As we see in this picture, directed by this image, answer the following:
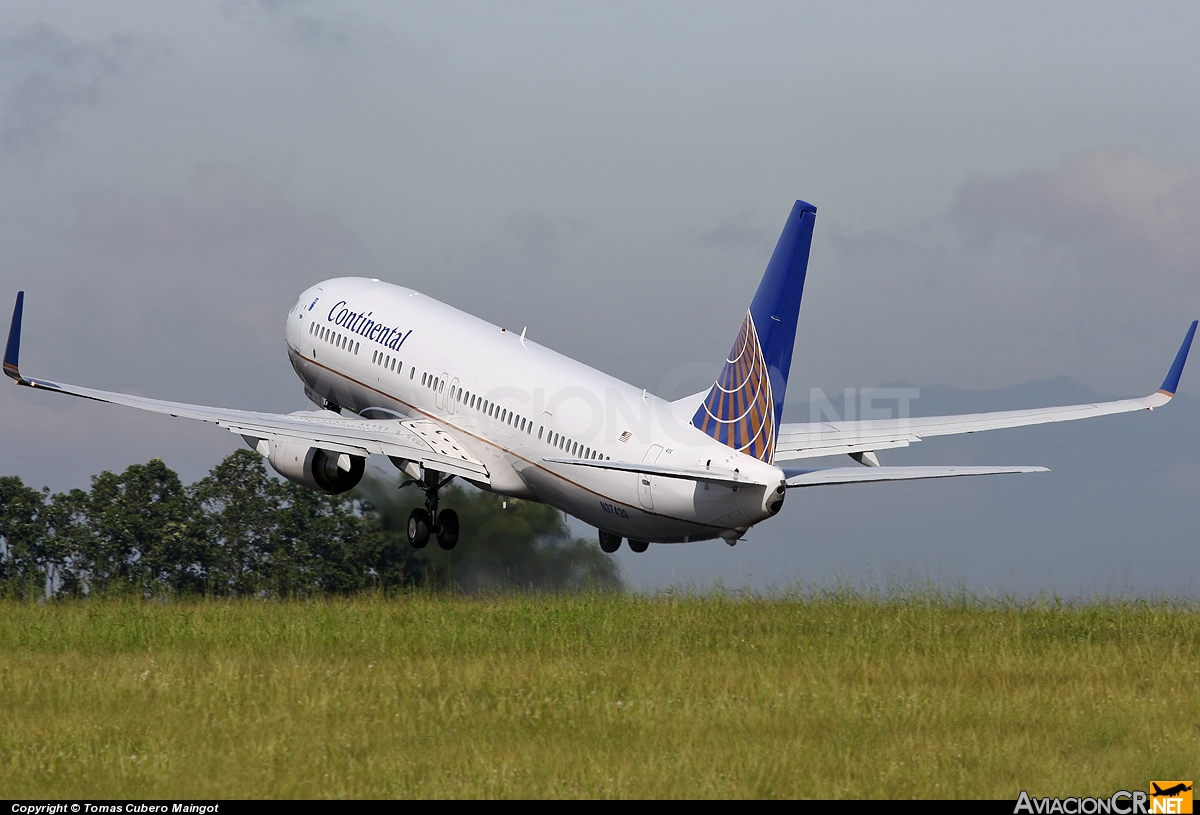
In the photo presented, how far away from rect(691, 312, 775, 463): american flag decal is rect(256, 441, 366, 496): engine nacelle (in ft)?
37.8

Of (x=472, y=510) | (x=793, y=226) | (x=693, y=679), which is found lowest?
(x=693, y=679)

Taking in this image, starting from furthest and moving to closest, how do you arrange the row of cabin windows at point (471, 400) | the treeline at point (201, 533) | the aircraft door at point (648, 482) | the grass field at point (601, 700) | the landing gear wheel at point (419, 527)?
the treeline at point (201, 533)
the landing gear wheel at point (419, 527)
the row of cabin windows at point (471, 400)
the aircraft door at point (648, 482)
the grass field at point (601, 700)

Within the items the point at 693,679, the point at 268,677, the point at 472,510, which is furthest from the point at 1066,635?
the point at 472,510

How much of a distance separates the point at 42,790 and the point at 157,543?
50466 mm

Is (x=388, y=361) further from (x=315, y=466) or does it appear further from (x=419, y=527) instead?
(x=419, y=527)

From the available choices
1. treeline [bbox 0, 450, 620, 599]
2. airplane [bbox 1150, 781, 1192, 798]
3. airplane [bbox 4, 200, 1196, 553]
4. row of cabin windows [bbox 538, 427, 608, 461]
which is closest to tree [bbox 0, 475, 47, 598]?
treeline [bbox 0, 450, 620, 599]

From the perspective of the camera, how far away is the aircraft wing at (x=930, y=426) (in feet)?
120

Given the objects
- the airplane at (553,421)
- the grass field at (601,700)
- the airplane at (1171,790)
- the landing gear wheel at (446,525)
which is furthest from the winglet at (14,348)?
the airplane at (1171,790)

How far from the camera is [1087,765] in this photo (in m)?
17.1

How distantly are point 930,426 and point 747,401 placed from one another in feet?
30.1

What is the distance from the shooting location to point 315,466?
38.4 meters

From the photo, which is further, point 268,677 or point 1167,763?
point 268,677

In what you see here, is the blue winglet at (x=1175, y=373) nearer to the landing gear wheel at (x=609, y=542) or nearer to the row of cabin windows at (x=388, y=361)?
the landing gear wheel at (x=609, y=542)

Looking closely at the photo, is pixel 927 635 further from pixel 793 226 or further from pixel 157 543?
pixel 157 543
